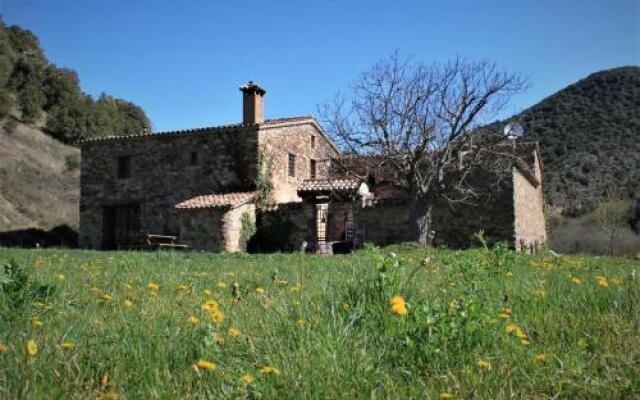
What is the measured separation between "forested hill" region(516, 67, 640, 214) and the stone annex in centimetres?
1013

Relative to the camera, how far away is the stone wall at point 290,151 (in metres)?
21.8

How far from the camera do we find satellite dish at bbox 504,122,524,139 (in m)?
18.2

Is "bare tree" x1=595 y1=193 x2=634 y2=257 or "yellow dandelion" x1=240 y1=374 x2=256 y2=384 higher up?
"bare tree" x1=595 y1=193 x2=634 y2=257

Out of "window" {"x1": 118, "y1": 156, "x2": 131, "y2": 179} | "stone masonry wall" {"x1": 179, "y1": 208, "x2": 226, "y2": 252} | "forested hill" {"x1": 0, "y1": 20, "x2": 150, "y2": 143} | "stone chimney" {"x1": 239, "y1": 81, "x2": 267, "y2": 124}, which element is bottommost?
"stone masonry wall" {"x1": 179, "y1": 208, "x2": 226, "y2": 252}

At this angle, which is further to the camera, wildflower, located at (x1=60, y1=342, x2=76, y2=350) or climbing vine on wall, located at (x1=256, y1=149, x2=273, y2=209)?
climbing vine on wall, located at (x1=256, y1=149, x2=273, y2=209)

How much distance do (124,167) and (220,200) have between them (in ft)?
24.5

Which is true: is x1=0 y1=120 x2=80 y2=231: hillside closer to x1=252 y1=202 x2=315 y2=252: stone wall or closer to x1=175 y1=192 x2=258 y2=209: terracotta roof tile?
x1=175 y1=192 x2=258 y2=209: terracotta roof tile

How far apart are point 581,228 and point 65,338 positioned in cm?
3169

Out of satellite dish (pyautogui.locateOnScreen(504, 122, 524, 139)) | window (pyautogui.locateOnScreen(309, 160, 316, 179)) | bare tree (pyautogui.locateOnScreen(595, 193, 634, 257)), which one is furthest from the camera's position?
bare tree (pyautogui.locateOnScreen(595, 193, 634, 257))

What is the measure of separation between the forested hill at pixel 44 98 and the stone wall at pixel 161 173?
16.3 meters

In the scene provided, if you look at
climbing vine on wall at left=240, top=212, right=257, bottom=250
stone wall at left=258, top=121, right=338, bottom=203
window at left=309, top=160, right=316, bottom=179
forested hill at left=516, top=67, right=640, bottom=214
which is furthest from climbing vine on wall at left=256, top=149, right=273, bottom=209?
forested hill at left=516, top=67, right=640, bottom=214

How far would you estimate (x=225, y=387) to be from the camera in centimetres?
191

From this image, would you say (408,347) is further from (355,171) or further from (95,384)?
(355,171)

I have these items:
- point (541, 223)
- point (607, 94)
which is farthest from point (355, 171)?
point (607, 94)
